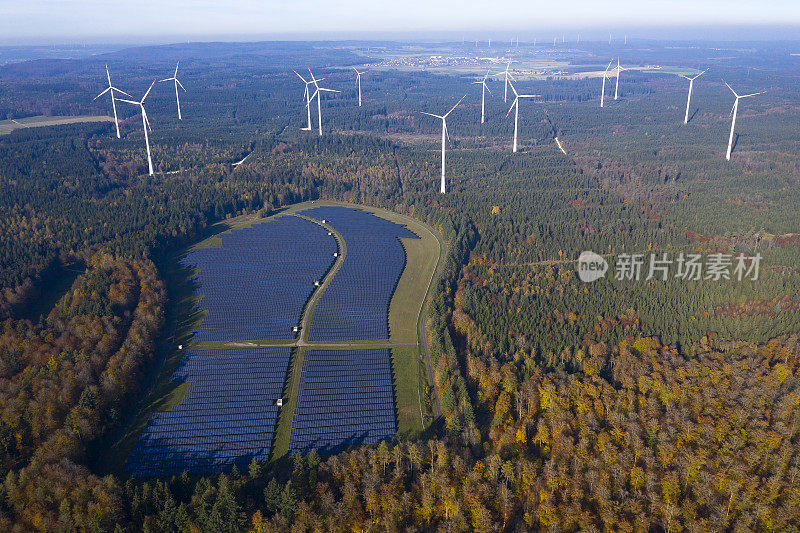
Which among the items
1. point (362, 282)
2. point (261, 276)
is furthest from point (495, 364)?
point (261, 276)

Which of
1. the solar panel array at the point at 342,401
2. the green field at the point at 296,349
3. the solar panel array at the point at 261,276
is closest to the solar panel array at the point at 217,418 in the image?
the green field at the point at 296,349

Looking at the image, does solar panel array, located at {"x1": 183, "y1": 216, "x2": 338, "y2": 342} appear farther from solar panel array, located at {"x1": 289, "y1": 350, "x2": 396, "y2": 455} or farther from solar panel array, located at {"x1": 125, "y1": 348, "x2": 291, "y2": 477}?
solar panel array, located at {"x1": 289, "y1": 350, "x2": 396, "y2": 455}

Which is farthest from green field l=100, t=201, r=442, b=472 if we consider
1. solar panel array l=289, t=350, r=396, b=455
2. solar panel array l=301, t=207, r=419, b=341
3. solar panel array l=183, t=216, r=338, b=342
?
solar panel array l=183, t=216, r=338, b=342

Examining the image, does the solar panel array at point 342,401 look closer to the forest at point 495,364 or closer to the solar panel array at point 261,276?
the forest at point 495,364

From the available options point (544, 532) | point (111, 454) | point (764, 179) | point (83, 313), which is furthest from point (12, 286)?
point (764, 179)

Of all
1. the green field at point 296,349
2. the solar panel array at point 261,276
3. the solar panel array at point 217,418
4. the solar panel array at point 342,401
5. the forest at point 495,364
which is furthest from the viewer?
the solar panel array at point 261,276

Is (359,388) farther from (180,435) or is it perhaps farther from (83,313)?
(83,313)
